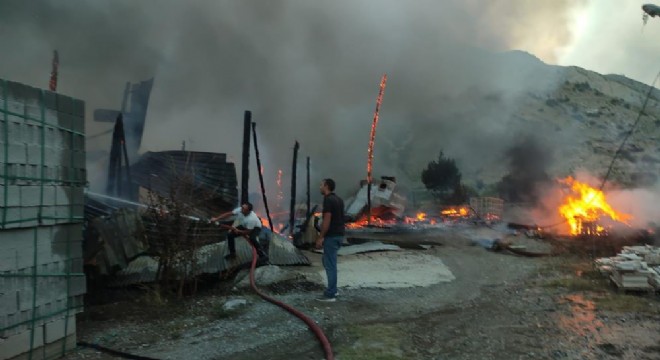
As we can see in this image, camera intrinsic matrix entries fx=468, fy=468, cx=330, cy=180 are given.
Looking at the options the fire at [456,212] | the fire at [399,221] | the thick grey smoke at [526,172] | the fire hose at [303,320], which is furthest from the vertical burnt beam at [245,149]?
the thick grey smoke at [526,172]

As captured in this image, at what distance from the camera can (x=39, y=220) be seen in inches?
163

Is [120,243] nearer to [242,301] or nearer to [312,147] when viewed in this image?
[242,301]

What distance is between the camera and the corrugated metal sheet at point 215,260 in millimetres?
7250

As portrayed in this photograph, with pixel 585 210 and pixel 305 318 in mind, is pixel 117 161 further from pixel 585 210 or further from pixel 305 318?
pixel 585 210

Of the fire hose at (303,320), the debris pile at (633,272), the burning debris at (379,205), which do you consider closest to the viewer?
the fire hose at (303,320)

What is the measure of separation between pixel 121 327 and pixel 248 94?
2241 centimetres

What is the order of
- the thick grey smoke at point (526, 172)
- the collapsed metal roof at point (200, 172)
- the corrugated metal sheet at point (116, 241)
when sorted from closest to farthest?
the corrugated metal sheet at point (116, 241)
the collapsed metal roof at point (200, 172)
the thick grey smoke at point (526, 172)

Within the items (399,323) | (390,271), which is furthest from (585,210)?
(399,323)

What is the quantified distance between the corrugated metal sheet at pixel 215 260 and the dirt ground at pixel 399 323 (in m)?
0.42

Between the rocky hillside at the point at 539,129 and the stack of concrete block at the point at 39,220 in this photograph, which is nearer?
the stack of concrete block at the point at 39,220

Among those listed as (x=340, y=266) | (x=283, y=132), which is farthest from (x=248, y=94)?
(x=340, y=266)

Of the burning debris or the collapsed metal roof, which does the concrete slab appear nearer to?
the collapsed metal roof

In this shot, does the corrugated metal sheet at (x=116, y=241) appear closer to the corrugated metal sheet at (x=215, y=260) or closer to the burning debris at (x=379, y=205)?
the corrugated metal sheet at (x=215, y=260)

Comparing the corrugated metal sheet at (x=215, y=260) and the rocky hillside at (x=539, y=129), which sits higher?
the rocky hillside at (x=539, y=129)
